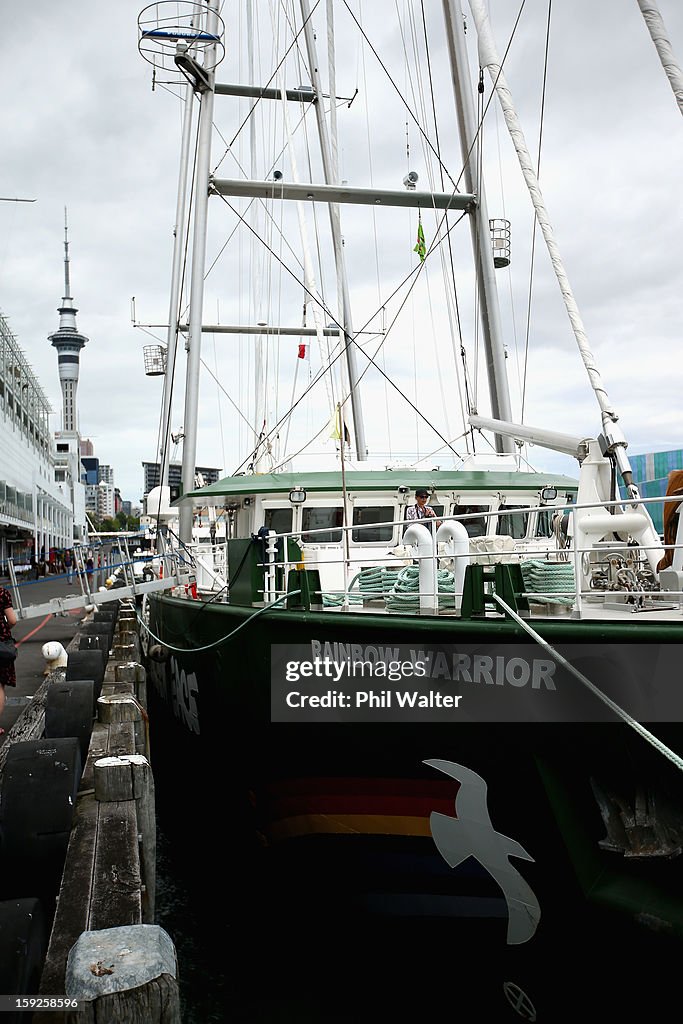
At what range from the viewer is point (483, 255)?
1157cm

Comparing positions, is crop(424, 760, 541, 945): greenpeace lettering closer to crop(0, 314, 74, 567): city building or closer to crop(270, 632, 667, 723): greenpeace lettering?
crop(270, 632, 667, 723): greenpeace lettering

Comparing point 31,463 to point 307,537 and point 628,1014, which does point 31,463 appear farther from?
point 628,1014

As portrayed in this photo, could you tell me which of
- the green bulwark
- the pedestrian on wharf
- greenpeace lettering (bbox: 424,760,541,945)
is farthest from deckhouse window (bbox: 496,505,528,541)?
the pedestrian on wharf

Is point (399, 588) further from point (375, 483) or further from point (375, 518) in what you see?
point (375, 518)

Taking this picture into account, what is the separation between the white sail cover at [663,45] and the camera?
235 inches

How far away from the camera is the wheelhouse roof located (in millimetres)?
9719

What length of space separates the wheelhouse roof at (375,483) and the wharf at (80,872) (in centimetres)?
276

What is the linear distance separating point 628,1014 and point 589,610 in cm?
253

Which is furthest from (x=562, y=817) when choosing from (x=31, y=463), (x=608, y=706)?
(x=31, y=463)

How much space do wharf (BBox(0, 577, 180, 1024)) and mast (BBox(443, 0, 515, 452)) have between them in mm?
6365

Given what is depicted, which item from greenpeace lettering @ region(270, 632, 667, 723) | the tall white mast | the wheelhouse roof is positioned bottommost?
greenpeace lettering @ region(270, 632, 667, 723)

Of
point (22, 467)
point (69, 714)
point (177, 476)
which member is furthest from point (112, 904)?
point (22, 467)

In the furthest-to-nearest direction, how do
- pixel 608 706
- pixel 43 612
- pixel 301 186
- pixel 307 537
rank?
pixel 43 612 → pixel 301 186 → pixel 307 537 → pixel 608 706

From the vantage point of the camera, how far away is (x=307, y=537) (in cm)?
987
